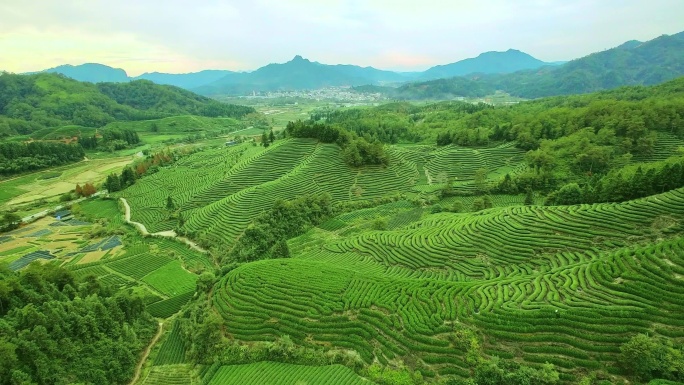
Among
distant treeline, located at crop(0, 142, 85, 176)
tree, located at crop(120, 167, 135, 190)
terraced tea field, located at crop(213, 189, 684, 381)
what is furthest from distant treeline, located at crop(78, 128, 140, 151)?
terraced tea field, located at crop(213, 189, 684, 381)

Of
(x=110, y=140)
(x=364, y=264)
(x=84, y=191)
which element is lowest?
(x=364, y=264)

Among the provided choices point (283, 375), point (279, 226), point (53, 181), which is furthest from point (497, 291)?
point (53, 181)

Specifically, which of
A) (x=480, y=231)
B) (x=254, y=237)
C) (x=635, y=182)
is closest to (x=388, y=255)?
(x=480, y=231)

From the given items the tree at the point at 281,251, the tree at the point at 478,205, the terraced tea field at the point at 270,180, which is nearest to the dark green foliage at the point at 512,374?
the tree at the point at 281,251

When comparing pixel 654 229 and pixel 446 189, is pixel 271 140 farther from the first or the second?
pixel 654 229

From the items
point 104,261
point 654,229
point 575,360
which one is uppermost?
point 654,229

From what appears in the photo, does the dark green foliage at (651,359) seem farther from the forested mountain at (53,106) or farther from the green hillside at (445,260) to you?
the forested mountain at (53,106)

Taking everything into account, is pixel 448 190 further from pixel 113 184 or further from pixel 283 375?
pixel 113 184
